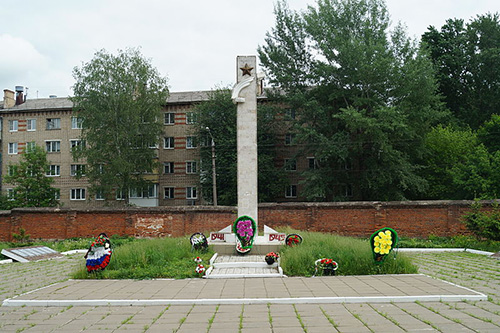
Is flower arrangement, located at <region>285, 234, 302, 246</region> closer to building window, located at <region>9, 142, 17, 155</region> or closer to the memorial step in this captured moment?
the memorial step

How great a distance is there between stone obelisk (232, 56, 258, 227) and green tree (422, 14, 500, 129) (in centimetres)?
2511

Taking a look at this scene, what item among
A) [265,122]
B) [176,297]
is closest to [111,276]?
[176,297]

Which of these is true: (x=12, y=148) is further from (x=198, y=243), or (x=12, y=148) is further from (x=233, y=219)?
(x=198, y=243)

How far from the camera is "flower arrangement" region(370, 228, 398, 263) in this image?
999 centimetres

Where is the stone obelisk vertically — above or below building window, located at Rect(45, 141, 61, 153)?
below

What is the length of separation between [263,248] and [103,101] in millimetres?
24125

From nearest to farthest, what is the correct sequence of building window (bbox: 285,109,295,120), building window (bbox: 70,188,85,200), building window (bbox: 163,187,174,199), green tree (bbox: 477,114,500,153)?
green tree (bbox: 477,114,500,153) < building window (bbox: 285,109,295,120) < building window (bbox: 163,187,174,199) < building window (bbox: 70,188,85,200)

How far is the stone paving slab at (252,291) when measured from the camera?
24.7 ft

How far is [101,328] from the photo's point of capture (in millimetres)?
6156

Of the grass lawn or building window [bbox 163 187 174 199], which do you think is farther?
building window [bbox 163 187 174 199]

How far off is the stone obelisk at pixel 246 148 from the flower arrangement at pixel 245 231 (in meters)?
1.18

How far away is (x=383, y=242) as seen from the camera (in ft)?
32.9

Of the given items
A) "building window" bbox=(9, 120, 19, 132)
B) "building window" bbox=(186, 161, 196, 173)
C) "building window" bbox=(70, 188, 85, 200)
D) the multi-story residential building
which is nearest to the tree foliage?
the multi-story residential building

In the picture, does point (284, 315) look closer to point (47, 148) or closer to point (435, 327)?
point (435, 327)
